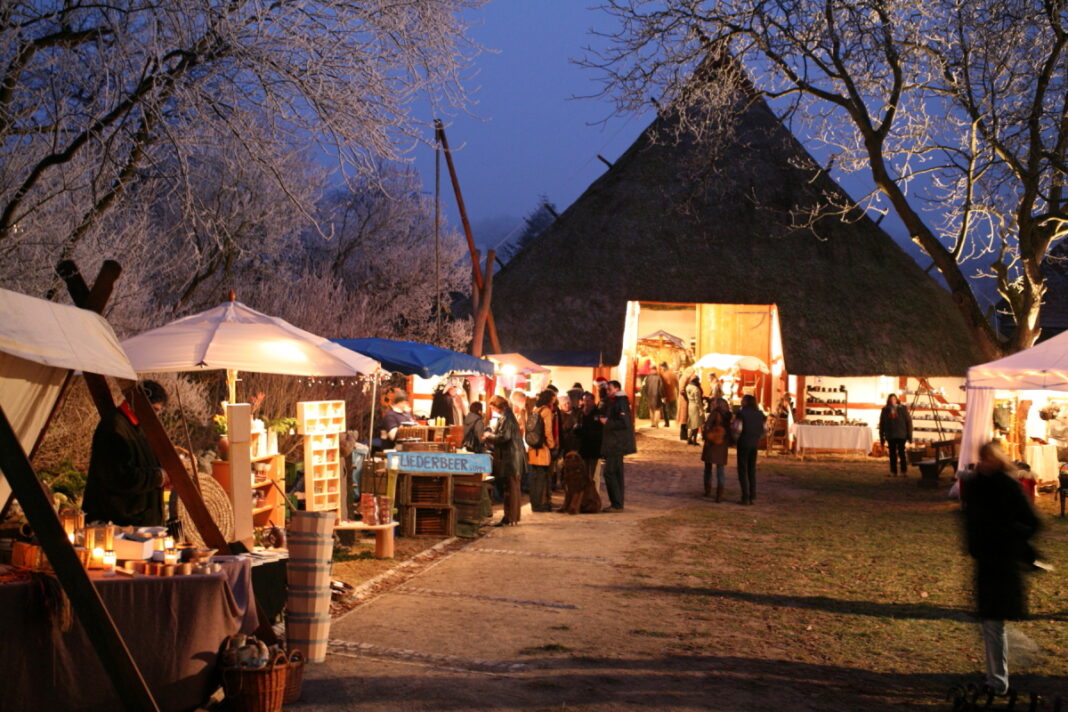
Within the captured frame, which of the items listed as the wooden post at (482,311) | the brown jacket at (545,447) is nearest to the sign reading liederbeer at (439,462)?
the brown jacket at (545,447)

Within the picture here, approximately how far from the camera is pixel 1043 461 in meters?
18.5

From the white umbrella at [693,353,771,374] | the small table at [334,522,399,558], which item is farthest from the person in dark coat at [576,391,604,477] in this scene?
the white umbrella at [693,353,771,374]

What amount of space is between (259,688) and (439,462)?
644 cm

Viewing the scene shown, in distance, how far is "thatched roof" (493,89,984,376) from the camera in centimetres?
2855

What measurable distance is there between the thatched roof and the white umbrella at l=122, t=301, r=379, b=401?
19199mm

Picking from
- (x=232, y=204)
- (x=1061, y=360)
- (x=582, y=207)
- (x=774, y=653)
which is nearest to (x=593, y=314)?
(x=582, y=207)

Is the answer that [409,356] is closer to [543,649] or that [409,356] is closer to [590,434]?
[590,434]

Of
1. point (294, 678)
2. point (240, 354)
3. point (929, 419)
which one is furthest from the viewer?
point (929, 419)

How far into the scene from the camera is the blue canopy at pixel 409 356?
14.6 m

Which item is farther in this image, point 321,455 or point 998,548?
point 321,455

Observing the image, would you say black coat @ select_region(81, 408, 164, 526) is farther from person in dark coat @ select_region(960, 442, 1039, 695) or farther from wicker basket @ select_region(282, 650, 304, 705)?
person in dark coat @ select_region(960, 442, 1039, 695)

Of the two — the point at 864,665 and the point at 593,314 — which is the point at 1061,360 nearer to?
the point at 864,665

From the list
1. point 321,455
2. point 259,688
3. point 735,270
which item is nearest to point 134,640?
point 259,688

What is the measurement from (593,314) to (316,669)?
2393 centimetres
